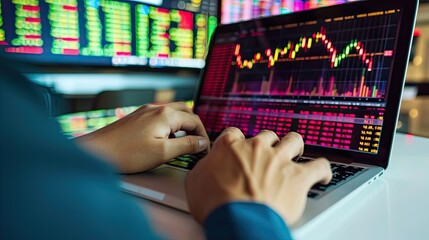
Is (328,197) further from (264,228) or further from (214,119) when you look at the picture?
(214,119)

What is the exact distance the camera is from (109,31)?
1.06 m

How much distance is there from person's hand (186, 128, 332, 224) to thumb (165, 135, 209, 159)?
18cm

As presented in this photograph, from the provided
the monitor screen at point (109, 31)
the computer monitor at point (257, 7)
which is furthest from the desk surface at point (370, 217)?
the computer monitor at point (257, 7)

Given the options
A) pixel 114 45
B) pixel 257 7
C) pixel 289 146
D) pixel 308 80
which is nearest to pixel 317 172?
pixel 289 146

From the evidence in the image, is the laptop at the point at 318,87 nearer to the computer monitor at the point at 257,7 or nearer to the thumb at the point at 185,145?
the thumb at the point at 185,145

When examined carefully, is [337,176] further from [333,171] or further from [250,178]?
[250,178]

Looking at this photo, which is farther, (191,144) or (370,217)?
(191,144)

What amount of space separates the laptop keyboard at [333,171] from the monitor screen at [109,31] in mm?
460

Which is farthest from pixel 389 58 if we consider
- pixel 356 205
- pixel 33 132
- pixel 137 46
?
pixel 137 46

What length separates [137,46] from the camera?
1.13 m

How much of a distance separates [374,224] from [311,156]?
10.6 inches

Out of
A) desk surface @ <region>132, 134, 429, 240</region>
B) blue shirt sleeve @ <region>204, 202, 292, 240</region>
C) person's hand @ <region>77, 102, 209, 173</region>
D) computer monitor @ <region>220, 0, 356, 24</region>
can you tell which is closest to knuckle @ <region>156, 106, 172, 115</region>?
person's hand @ <region>77, 102, 209, 173</region>

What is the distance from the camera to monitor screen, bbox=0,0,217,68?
0.91 m

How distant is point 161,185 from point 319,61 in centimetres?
42
